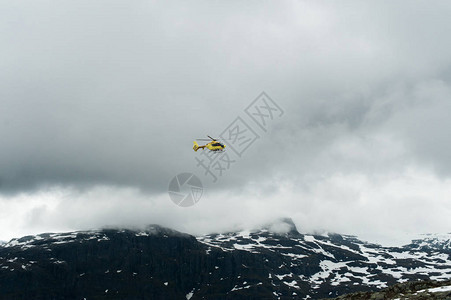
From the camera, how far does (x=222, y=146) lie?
12800 centimetres

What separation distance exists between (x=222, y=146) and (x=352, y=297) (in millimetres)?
73156

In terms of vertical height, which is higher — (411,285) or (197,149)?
(197,149)

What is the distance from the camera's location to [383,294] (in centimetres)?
6238

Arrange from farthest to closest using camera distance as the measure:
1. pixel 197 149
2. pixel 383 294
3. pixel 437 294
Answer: pixel 197 149 → pixel 383 294 → pixel 437 294

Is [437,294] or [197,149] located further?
[197,149]

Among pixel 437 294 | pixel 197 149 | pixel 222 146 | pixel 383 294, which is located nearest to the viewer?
pixel 437 294

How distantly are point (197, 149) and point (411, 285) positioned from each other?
9548 centimetres

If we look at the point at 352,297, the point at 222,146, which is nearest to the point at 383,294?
the point at 352,297

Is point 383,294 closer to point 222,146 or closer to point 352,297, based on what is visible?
point 352,297

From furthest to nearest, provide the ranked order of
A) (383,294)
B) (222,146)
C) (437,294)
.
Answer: (222,146), (383,294), (437,294)

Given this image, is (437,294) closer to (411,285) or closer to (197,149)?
(411,285)

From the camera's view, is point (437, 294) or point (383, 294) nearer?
point (437, 294)

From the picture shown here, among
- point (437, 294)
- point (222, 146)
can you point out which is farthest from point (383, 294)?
point (222, 146)

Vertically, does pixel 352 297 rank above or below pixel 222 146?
below
